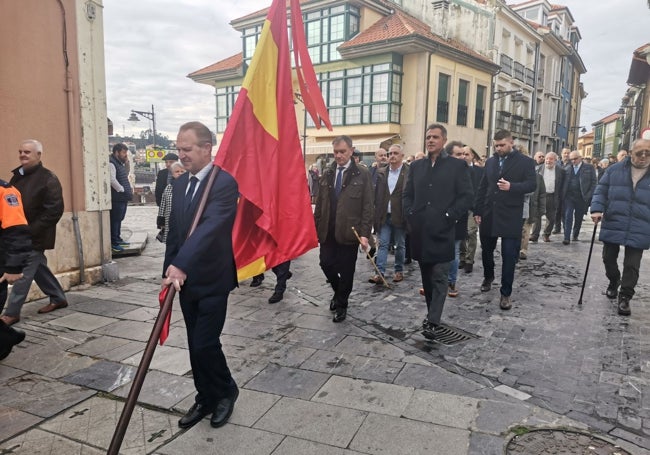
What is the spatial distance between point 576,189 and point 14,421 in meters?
10.4

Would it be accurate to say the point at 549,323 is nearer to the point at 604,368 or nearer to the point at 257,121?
the point at 604,368

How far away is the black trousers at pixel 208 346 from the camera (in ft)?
9.30

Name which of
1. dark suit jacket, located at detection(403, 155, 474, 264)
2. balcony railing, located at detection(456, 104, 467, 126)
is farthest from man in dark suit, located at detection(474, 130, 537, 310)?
balcony railing, located at detection(456, 104, 467, 126)

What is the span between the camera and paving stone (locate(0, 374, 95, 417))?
322cm

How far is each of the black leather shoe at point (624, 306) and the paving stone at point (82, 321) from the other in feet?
18.5

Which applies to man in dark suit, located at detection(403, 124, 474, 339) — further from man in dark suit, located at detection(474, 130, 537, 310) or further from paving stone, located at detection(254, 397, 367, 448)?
paving stone, located at detection(254, 397, 367, 448)

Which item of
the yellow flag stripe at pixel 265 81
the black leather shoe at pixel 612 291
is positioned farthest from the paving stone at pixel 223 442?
the black leather shoe at pixel 612 291

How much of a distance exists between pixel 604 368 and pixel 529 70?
1297 inches

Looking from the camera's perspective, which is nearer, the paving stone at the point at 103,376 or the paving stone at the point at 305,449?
the paving stone at the point at 305,449

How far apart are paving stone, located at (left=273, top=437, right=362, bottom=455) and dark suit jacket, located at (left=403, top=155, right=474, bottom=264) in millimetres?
2277

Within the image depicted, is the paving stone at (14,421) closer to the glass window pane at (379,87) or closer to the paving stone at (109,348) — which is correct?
the paving stone at (109,348)

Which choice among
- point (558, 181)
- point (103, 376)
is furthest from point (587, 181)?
point (103, 376)

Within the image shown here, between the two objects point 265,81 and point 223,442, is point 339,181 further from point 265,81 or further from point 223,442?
point 223,442

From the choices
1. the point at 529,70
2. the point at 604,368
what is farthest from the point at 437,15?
the point at 604,368
